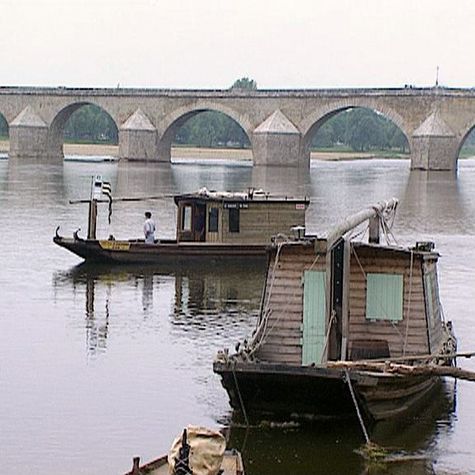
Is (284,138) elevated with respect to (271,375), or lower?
elevated

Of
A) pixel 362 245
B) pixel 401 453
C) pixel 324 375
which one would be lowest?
pixel 401 453

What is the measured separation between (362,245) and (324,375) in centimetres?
213

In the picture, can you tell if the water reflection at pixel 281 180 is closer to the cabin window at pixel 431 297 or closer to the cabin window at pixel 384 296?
the cabin window at pixel 431 297

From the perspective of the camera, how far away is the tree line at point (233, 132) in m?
128

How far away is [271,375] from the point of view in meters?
13.2

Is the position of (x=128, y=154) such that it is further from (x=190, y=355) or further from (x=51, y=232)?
(x=190, y=355)

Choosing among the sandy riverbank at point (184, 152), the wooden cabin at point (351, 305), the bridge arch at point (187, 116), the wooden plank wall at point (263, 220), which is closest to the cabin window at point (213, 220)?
the wooden plank wall at point (263, 220)

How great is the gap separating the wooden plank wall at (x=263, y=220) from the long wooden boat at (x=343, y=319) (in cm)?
1086

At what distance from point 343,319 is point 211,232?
12.1 m

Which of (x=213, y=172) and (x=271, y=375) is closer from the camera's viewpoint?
(x=271, y=375)

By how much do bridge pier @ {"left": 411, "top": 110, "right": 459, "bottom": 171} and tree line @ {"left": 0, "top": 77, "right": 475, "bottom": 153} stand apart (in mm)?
52355

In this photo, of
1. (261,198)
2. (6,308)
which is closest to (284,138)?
(261,198)

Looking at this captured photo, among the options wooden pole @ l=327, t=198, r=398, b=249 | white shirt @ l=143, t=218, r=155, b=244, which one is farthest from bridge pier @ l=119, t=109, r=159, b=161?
wooden pole @ l=327, t=198, r=398, b=249

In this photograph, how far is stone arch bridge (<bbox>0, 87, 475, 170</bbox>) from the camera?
2997 inches
